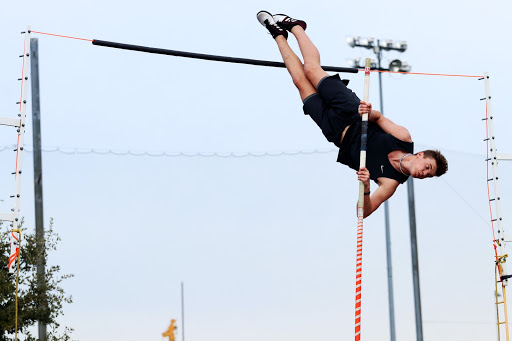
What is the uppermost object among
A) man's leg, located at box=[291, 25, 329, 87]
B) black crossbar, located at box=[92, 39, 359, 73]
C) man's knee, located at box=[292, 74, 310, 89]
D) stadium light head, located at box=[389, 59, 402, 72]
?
stadium light head, located at box=[389, 59, 402, 72]

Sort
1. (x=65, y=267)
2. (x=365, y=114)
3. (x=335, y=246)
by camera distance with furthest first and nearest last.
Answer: (x=335, y=246)
(x=65, y=267)
(x=365, y=114)

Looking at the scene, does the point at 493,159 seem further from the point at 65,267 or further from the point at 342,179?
the point at 342,179

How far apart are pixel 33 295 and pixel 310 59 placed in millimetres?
5995

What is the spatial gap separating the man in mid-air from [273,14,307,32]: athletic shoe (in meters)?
0.23

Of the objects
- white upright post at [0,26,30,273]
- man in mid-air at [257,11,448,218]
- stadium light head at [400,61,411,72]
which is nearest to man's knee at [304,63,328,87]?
man in mid-air at [257,11,448,218]

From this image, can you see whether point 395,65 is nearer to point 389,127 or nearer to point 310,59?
point 310,59

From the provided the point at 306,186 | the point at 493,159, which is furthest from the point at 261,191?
the point at 493,159

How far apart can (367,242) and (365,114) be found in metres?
9.59

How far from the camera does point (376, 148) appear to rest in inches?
252

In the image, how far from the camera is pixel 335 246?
14773 mm

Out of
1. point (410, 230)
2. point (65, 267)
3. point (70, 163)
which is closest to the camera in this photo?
point (65, 267)

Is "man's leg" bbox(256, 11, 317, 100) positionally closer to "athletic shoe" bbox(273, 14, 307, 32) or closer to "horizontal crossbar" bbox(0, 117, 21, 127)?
"athletic shoe" bbox(273, 14, 307, 32)

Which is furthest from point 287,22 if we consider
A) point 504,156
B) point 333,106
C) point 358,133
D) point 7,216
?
point 504,156

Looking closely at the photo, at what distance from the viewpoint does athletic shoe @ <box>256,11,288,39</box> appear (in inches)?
276
